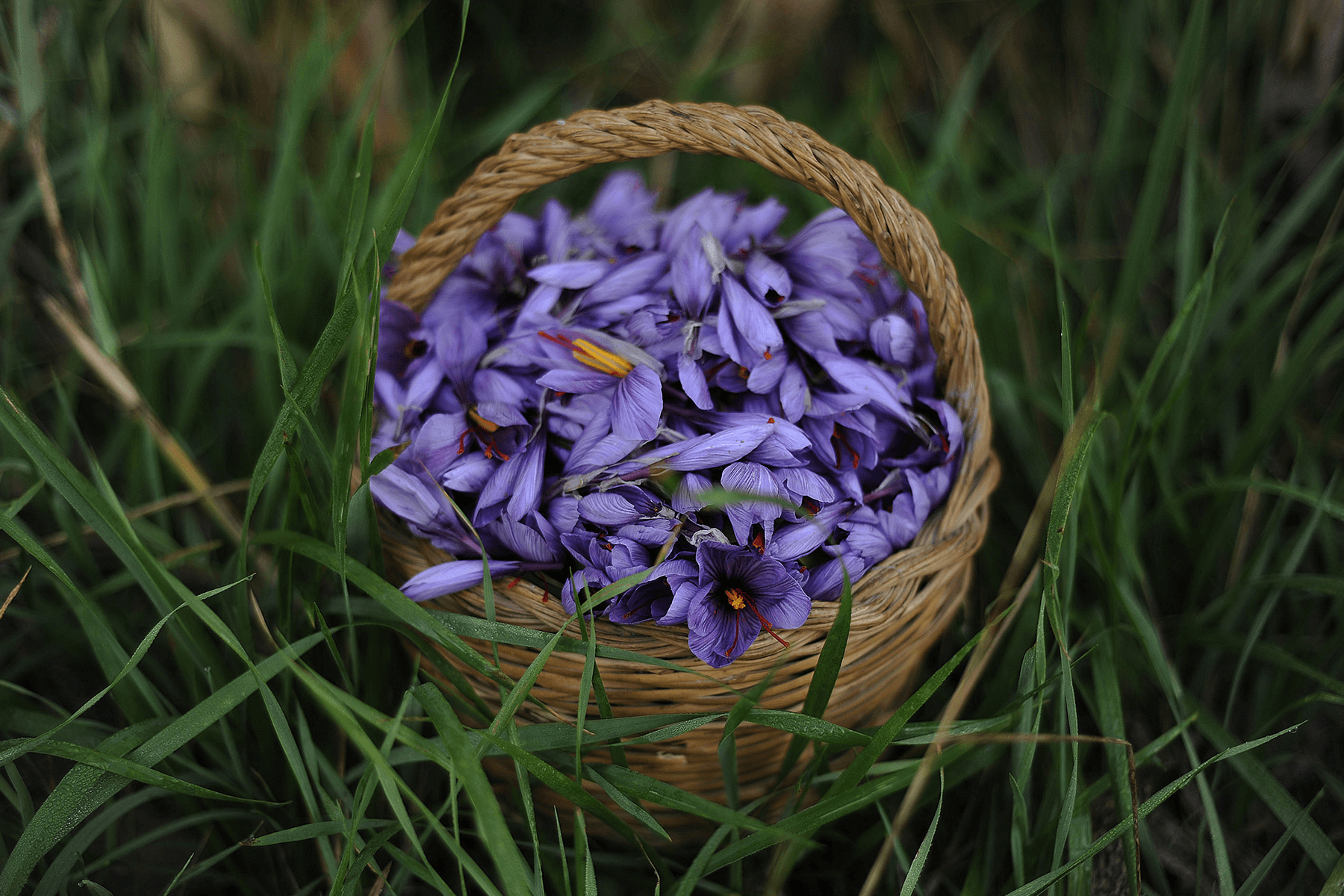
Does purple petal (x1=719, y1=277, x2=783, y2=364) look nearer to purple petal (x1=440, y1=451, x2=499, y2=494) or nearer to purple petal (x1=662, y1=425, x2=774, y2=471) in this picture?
purple petal (x1=662, y1=425, x2=774, y2=471)

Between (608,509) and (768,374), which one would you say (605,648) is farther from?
(768,374)

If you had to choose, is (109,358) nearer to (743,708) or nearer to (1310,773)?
(743,708)

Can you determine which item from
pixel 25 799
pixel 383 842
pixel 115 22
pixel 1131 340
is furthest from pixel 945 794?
pixel 115 22

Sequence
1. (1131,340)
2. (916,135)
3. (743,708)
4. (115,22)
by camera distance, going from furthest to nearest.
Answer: (916,135), (115,22), (1131,340), (743,708)

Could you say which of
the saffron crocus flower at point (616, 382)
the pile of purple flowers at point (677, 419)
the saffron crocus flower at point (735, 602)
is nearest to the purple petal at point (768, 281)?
the pile of purple flowers at point (677, 419)

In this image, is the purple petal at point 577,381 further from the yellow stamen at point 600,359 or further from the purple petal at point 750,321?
the purple petal at point 750,321

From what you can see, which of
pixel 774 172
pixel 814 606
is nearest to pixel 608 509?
pixel 814 606

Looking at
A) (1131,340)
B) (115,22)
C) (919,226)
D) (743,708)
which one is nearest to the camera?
(743,708)
